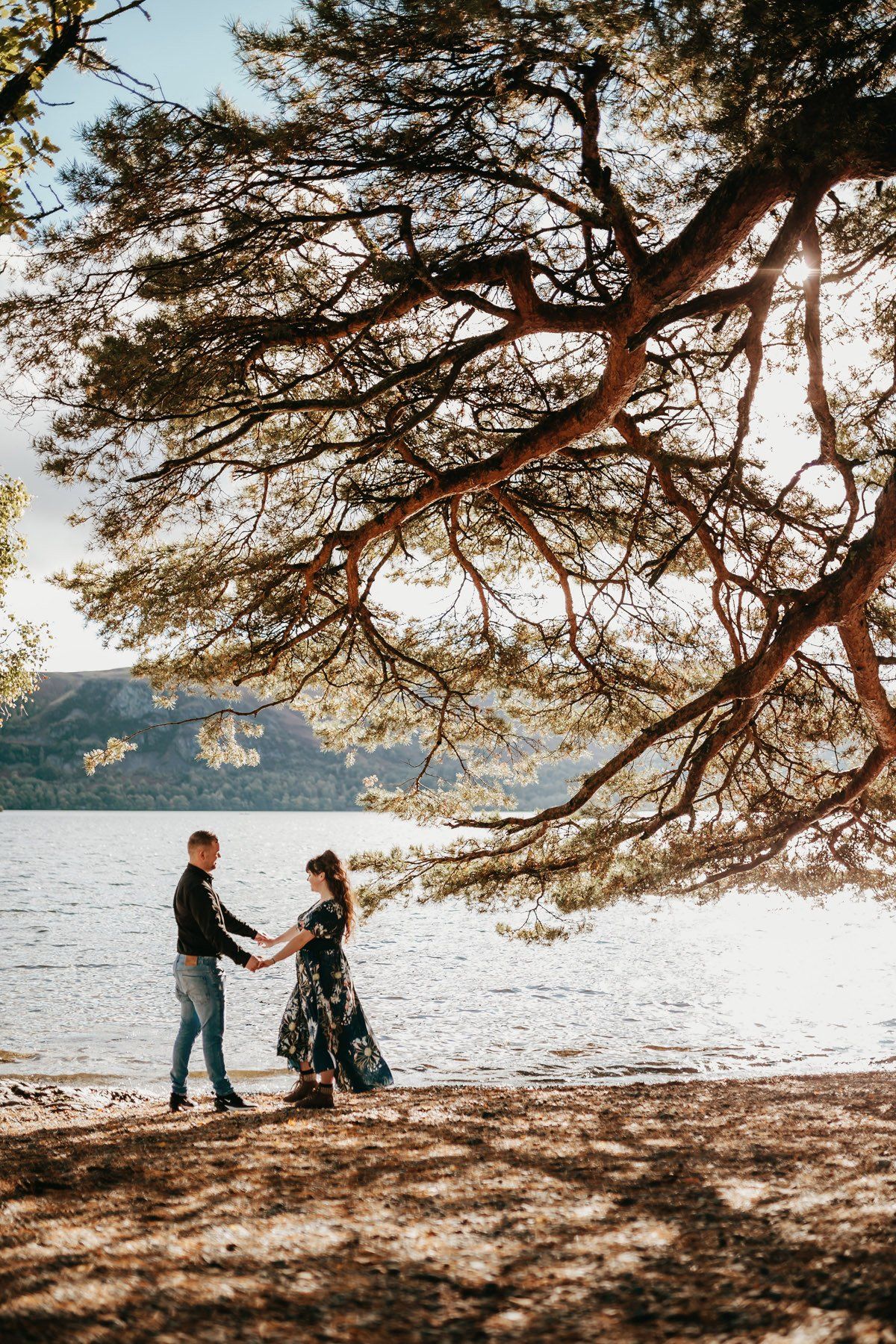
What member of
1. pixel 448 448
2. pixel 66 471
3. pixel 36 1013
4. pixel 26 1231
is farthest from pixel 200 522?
pixel 36 1013

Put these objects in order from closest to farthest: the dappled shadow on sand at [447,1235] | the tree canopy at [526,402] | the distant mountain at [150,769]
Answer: the dappled shadow on sand at [447,1235]
the tree canopy at [526,402]
the distant mountain at [150,769]

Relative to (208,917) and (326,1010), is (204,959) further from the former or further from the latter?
(326,1010)

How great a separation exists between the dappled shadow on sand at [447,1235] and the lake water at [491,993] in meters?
2.98

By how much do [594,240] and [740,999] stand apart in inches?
521

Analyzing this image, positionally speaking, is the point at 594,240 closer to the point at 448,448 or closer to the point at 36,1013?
the point at 448,448

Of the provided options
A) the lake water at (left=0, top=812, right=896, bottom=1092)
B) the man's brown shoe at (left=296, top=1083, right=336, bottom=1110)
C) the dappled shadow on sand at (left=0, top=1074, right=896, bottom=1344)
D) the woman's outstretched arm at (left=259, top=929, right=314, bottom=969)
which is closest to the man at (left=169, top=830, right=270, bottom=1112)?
the woman's outstretched arm at (left=259, top=929, right=314, bottom=969)

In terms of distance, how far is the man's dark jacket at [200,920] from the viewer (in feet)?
18.8

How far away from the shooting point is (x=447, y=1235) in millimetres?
3064

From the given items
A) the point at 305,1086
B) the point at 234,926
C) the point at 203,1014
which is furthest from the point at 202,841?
the point at 305,1086

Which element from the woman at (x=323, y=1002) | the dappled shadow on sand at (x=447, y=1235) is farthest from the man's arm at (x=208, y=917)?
the dappled shadow on sand at (x=447, y=1235)

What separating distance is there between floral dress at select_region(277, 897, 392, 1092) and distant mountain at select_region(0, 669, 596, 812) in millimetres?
93750

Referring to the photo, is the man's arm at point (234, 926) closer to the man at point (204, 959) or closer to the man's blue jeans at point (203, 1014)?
the man at point (204, 959)

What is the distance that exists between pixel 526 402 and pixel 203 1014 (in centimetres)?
473

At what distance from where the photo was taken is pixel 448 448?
709cm
